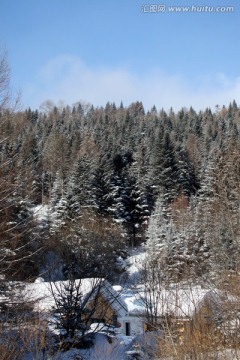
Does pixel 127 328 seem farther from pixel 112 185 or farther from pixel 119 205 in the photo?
pixel 112 185

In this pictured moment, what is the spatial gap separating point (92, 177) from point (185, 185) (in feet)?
50.2

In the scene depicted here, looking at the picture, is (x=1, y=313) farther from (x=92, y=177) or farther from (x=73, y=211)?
(x=92, y=177)

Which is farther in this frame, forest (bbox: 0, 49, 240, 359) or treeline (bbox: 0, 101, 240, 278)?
treeline (bbox: 0, 101, 240, 278)

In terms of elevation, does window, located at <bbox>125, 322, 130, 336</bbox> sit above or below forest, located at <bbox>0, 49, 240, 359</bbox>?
below

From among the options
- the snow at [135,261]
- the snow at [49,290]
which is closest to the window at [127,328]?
the snow at [49,290]

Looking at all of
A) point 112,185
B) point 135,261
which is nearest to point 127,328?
point 135,261

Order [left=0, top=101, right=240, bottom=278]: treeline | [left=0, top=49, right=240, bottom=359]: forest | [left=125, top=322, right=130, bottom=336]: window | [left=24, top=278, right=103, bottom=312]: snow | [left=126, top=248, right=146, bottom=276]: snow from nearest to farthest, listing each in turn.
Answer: [left=24, top=278, right=103, bottom=312]: snow, [left=0, top=49, right=240, bottom=359]: forest, [left=125, top=322, right=130, bottom=336]: window, [left=0, top=101, right=240, bottom=278]: treeline, [left=126, top=248, right=146, bottom=276]: snow

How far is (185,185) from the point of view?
57.9 m

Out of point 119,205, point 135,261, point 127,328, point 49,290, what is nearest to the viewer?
point 49,290

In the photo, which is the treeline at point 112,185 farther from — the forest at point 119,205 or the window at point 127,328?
the window at point 127,328

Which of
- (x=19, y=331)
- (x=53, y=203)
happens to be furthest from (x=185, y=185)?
(x=19, y=331)

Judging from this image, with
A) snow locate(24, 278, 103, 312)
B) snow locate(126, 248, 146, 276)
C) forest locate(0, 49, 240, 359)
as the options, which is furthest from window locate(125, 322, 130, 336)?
snow locate(126, 248, 146, 276)

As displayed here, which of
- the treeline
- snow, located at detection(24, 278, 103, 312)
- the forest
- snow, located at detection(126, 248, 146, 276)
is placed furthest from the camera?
snow, located at detection(126, 248, 146, 276)

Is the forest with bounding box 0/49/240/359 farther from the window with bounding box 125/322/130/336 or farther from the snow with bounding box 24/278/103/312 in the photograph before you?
the window with bounding box 125/322/130/336
